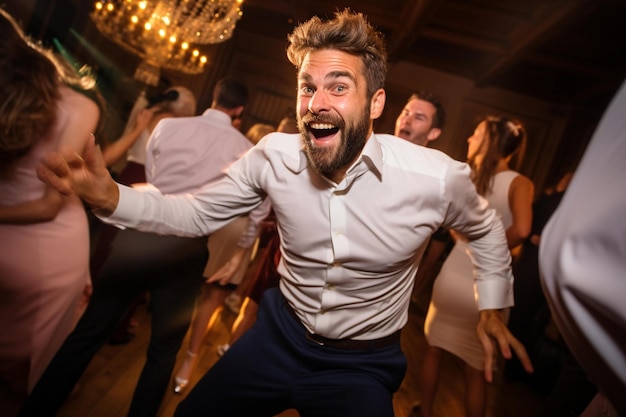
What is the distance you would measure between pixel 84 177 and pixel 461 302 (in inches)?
79.7

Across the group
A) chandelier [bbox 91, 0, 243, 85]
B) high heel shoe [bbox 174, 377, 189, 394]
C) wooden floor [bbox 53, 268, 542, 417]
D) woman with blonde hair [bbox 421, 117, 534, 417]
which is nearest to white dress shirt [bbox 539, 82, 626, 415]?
woman with blonde hair [bbox 421, 117, 534, 417]

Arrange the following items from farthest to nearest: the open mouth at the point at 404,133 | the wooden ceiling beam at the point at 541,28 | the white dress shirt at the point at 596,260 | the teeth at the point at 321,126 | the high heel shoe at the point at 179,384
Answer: the wooden ceiling beam at the point at 541,28 → the open mouth at the point at 404,133 → the high heel shoe at the point at 179,384 → the teeth at the point at 321,126 → the white dress shirt at the point at 596,260

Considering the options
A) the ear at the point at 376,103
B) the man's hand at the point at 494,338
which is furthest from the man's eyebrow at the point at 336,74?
the man's hand at the point at 494,338

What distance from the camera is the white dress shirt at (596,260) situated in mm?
289

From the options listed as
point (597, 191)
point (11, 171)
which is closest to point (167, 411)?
point (11, 171)

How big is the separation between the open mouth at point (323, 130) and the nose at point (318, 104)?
55 mm

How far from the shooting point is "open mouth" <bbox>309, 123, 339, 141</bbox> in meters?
1.30

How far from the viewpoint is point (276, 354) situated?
137cm

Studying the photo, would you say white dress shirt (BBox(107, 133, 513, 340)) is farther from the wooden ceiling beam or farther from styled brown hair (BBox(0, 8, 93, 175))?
the wooden ceiling beam

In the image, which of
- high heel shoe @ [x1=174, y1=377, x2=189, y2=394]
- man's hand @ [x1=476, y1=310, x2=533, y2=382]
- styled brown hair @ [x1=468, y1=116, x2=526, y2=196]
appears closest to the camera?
man's hand @ [x1=476, y1=310, x2=533, y2=382]

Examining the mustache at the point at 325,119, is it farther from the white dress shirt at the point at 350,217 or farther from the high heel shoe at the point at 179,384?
the high heel shoe at the point at 179,384

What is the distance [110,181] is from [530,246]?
3.58 m

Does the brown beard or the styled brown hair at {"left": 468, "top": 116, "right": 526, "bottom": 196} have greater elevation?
the styled brown hair at {"left": 468, "top": 116, "right": 526, "bottom": 196}

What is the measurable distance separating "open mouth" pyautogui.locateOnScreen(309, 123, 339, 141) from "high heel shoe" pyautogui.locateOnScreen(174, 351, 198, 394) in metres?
1.95
